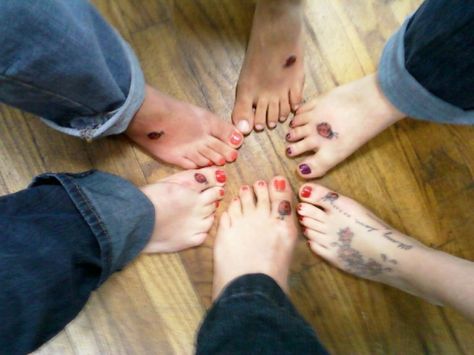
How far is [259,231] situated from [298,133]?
9.6 inches

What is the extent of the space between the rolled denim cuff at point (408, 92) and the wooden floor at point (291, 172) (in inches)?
7.8

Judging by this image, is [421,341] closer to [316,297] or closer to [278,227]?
[316,297]

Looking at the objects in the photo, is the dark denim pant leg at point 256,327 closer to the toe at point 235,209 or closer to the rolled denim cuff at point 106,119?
the toe at point 235,209

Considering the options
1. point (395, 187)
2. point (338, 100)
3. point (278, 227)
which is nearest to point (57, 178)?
point (278, 227)

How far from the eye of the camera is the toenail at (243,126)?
887mm

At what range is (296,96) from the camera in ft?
2.93

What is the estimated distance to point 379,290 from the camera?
90 centimetres

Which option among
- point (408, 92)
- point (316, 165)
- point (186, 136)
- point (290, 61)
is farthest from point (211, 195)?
point (408, 92)

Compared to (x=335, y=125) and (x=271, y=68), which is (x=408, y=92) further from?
(x=271, y=68)

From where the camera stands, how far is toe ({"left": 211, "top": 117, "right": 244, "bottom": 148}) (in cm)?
88

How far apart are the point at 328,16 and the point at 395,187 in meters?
0.43

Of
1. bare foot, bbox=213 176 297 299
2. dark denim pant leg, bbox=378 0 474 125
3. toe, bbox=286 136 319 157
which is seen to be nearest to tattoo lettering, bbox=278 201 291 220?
bare foot, bbox=213 176 297 299

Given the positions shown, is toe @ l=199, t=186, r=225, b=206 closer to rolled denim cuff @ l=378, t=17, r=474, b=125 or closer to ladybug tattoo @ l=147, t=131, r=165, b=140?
ladybug tattoo @ l=147, t=131, r=165, b=140

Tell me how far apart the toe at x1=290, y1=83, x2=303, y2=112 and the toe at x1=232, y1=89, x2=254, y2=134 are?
96 mm
